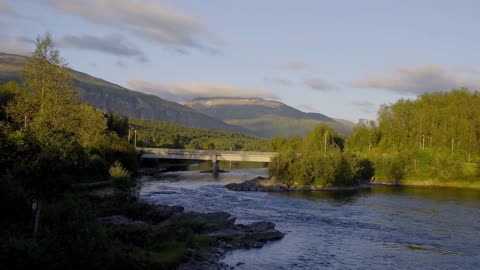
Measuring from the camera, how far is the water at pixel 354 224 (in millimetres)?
37062

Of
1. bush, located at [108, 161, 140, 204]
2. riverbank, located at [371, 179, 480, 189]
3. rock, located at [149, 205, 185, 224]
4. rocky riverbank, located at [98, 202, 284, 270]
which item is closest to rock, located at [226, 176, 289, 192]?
riverbank, located at [371, 179, 480, 189]

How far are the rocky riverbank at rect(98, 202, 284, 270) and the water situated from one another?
1.32 meters

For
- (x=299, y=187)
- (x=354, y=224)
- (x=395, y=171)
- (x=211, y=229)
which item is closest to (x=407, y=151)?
(x=395, y=171)

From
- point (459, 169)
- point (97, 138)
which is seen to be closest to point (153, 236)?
point (97, 138)

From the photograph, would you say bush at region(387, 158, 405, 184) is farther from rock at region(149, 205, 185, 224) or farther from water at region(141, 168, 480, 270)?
rock at region(149, 205, 185, 224)

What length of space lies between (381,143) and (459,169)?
23.7 m

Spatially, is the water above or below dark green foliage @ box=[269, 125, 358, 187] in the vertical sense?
below

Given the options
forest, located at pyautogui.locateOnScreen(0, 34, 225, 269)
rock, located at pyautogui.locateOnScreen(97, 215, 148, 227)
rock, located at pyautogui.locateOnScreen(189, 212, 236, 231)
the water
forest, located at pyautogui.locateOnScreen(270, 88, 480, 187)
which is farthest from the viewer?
forest, located at pyautogui.locateOnScreen(270, 88, 480, 187)

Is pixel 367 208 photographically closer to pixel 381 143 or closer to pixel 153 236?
pixel 153 236

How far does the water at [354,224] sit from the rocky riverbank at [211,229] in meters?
1.32

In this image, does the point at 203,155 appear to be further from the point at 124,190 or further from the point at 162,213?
the point at 162,213

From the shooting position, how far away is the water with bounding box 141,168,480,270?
3706 centimetres

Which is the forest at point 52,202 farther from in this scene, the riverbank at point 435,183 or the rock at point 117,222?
the riverbank at point 435,183

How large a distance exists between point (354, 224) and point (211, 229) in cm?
1801
